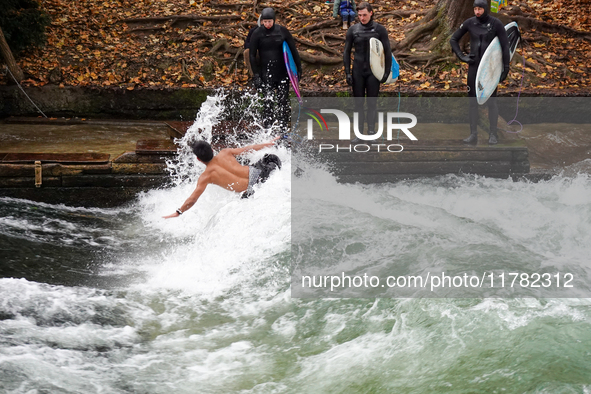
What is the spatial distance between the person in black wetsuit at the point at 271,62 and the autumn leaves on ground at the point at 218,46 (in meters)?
1.95

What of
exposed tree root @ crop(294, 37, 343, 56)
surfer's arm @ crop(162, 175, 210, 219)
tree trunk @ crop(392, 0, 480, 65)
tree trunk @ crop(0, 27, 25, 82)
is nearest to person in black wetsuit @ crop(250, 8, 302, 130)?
surfer's arm @ crop(162, 175, 210, 219)

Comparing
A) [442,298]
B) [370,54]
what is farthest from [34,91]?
[442,298]

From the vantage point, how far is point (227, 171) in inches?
262

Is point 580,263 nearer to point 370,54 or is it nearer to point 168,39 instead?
point 370,54

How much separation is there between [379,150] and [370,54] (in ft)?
4.19

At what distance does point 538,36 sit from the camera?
39.2 ft

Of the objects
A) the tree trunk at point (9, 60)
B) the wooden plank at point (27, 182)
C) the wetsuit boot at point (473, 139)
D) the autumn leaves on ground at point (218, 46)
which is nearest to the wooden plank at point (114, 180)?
the wooden plank at point (27, 182)

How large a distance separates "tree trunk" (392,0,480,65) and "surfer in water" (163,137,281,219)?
516cm

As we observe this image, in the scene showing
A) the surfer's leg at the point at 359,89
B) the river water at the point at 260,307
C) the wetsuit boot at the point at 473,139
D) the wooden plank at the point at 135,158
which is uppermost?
the surfer's leg at the point at 359,89

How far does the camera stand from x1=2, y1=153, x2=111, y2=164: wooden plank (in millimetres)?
7797

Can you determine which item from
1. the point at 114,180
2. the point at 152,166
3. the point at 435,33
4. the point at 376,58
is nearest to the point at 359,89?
the point at 376,58

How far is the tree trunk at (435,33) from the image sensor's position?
11.1 metres

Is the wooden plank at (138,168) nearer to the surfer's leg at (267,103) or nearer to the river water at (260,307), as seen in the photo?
the river water at (260,307)

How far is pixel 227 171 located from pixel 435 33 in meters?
6.61
